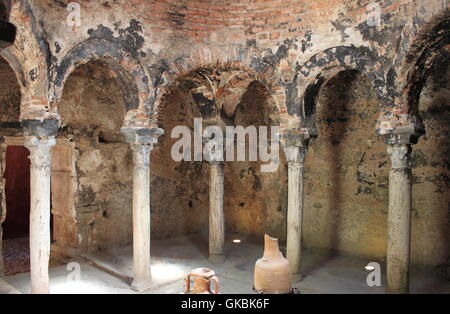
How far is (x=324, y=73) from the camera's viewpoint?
247 inches

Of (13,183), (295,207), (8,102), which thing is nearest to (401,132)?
(295,207)

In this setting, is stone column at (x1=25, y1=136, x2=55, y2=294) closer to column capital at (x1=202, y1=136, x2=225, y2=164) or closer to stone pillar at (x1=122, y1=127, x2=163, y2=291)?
stone pillar at (x1=122, y1=127, x2=163, y2=291)

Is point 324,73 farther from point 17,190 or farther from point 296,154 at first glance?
point 17,190

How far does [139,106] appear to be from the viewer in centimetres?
610

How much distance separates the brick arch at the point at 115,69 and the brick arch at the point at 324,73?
7.98 feet

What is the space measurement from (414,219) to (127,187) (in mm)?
6000

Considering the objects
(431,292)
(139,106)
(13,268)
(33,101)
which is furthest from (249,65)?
(13,268)

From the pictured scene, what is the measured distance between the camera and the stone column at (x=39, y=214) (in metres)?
4.96

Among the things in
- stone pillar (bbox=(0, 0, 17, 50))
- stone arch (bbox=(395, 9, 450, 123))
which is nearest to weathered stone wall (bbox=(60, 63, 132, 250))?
stone pillar (bbox=(0, 0, 17, 50))

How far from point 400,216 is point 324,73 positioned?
8.25ft

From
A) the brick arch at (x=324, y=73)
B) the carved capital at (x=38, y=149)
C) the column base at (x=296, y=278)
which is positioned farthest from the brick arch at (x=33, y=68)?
the column base at (x=296, y=278)

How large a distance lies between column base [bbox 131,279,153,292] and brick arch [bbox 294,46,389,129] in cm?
362

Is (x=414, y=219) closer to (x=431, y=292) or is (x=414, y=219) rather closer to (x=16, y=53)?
(x=431, y=292)

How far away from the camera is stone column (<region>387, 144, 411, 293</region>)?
538 cm
